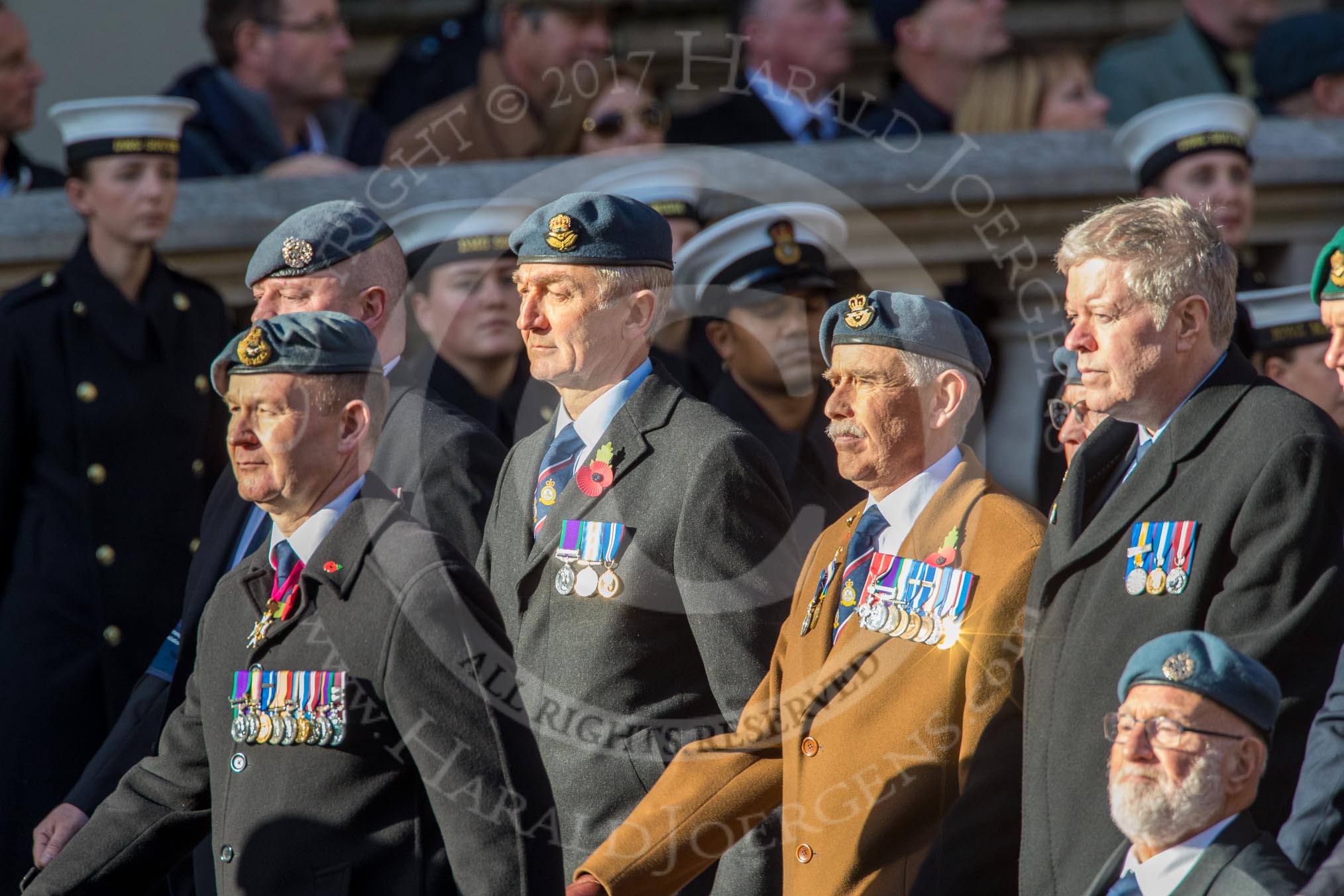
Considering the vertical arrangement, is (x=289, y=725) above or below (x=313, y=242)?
below

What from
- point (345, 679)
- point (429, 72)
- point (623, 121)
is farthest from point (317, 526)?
point (429, 72)

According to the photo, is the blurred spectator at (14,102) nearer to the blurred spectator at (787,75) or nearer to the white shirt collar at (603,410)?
the blurred spectator at (787,75)

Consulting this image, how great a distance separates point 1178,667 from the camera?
367 centimetres

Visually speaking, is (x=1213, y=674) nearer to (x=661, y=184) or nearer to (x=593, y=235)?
(x=593, y=235)

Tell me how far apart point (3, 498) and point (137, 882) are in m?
2.15

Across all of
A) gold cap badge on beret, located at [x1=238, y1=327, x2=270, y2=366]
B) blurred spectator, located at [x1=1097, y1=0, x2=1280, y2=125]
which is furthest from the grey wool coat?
blurred spectator, located at [x1=1097, y1=0, x2=1280, y2=125]

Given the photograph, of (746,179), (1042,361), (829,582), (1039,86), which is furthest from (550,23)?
(829,582)

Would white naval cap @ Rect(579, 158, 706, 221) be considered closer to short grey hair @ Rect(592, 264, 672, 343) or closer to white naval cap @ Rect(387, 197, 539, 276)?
white naval cap @ Rect(387, 197, 539, 276)

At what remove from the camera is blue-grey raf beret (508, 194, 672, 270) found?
4723mm

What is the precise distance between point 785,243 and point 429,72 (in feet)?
9.57

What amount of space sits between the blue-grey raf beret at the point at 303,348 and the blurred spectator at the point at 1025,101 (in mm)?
3842

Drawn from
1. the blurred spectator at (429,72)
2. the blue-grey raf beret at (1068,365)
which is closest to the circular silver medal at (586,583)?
the blue-grey raf beret at (1068,365)

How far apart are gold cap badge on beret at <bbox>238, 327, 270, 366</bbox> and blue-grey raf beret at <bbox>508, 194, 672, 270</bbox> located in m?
0.69

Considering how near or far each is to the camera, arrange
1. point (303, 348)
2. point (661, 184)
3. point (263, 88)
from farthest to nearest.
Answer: point (263, 88) < point (661, 184) < point (303, 348)
